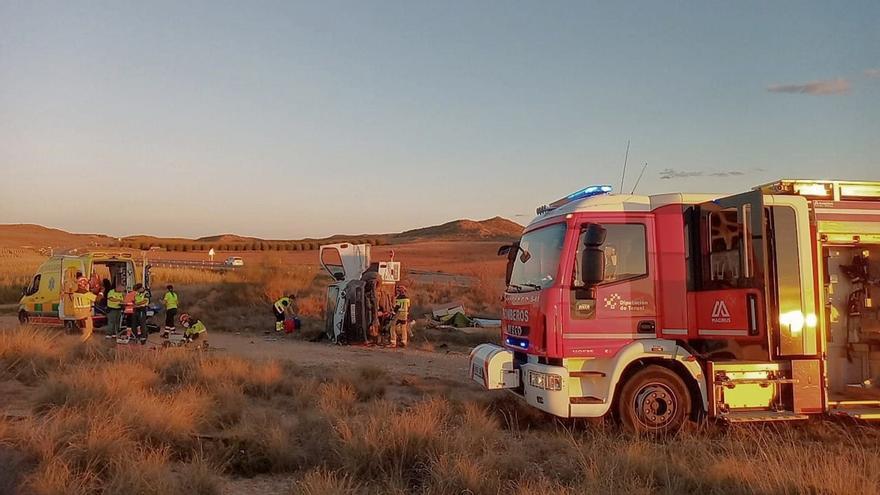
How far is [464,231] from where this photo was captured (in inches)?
6555

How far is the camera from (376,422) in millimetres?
7297

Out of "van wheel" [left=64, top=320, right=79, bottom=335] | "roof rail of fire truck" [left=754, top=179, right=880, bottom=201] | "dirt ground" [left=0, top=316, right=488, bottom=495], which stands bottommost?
"dirt ground" [left=0, top=316, right=488, bottom=495]

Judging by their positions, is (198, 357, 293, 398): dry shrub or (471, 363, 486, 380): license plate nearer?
(471, 363, 486, 380): license plate

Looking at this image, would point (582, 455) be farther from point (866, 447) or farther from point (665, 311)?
point (866, 447)

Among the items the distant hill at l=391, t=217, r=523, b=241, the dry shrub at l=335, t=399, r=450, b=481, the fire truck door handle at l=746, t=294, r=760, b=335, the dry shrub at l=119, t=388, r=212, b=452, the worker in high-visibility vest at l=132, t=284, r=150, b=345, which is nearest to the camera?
the dry shrub at l=335, t=399, r=450, b=481

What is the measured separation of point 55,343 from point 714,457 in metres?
13.3

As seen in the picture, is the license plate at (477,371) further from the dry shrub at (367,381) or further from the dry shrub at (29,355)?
the dry shrub at (29,355)

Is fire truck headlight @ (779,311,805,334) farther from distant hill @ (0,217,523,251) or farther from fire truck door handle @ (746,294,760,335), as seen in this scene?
distant hill @ (0,217,523,251)

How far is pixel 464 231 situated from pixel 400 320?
147 meters

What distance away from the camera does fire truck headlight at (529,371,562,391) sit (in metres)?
8.16

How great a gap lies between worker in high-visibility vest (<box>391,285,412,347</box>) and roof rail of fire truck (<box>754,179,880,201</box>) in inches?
462

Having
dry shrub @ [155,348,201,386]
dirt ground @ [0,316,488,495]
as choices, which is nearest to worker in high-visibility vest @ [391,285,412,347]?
dirt ground @ [0,316,488,495]

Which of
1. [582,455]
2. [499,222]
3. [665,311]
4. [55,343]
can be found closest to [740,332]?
[665,311]

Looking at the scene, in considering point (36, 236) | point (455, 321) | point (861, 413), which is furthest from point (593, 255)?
point (36, 236)
